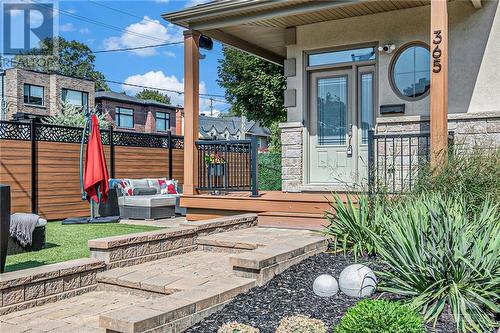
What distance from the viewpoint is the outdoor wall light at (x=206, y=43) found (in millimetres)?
7537

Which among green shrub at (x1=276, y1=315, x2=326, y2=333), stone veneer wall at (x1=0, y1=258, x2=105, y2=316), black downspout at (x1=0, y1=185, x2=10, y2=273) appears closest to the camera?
green shrub at (x1=276, y1=315, x2=326, y2=333)

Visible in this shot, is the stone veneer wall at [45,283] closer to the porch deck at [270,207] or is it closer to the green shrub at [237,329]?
the green shrub at [237,329]

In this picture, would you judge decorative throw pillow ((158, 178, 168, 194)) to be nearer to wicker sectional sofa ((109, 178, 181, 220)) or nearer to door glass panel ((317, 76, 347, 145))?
wicker sectional sofa ((109, 178, 181, 220))

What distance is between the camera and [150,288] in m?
3.98

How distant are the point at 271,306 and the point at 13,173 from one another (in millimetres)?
7458

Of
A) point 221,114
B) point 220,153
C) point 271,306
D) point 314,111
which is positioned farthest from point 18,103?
point 221,114

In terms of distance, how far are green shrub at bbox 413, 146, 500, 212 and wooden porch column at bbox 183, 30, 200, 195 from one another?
372 centimetres

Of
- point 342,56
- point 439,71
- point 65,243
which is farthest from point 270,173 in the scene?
point 439,71

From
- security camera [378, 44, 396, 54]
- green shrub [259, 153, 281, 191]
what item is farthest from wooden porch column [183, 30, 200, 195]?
green shrub [259, 153, 281, 191]

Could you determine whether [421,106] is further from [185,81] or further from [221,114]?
[221,114]

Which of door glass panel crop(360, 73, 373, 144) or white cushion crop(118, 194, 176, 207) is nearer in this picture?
door glass panel crop(360, 73, 373, 144)

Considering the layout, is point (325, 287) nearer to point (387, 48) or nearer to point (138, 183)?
point (387, 48)

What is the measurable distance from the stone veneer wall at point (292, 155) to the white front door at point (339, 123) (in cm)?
20

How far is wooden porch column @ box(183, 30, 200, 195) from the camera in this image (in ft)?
23.8
